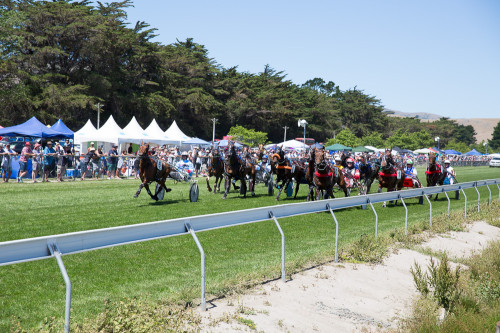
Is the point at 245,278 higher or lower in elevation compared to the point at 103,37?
lower

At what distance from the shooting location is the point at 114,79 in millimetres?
54281

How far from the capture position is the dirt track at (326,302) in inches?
219

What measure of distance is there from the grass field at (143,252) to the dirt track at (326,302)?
430mm

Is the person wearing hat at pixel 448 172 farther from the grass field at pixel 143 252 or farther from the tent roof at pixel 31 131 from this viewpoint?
the tent roof at pixel 31 131

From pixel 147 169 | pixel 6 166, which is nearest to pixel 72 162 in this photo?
pixel 6 166

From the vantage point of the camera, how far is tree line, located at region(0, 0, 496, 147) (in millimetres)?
44688

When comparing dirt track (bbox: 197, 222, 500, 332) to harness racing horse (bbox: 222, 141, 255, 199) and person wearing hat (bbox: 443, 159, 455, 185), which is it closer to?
harness racing horse (bbox: 222, 141, 255, 199)

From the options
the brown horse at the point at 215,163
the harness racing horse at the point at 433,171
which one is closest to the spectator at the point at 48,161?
the brown horse at the point at 215,163

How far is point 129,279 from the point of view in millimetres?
6945

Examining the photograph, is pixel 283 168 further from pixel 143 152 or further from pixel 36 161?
pixel 36 161

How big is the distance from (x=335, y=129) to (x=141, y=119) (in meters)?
44.4

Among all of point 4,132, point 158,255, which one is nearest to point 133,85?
point 4,132

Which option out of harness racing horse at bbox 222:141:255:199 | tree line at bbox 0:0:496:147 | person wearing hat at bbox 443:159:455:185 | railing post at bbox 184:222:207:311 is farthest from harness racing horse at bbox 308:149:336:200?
tree line at bbox 0:0:496:147

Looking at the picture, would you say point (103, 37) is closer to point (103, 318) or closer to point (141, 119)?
point (141, 119)
